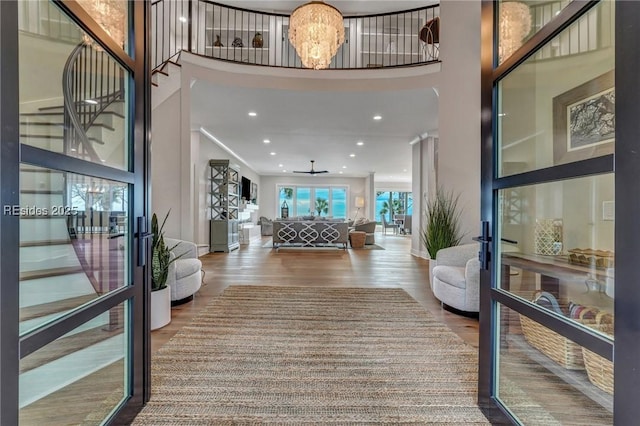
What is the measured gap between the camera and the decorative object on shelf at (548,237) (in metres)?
1.32

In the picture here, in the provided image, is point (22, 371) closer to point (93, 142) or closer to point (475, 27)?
point (93, 142)

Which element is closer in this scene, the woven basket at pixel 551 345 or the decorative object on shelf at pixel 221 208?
the woven basket at pixel 551 345

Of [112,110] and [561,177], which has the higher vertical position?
[112,110]

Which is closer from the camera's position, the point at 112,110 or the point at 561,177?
the point at 561,177

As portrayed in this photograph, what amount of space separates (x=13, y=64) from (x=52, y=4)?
16.3 inches

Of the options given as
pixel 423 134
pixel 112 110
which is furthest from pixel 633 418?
pixel 423 134

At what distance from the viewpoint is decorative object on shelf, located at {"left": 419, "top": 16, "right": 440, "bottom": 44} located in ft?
18.5

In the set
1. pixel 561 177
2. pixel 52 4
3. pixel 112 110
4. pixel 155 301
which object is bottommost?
pixel 155 301

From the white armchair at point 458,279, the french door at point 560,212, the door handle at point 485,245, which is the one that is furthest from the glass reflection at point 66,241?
the white armchair at point 458,279

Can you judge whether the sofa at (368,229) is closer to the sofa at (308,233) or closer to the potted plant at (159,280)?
the sofa at (308,233)

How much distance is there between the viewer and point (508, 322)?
4.75 ft

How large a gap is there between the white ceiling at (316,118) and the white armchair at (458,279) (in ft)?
9.07

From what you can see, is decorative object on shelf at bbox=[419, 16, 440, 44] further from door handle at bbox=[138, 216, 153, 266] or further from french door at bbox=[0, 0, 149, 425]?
door handle at bbox=[138, 216, 153, 266]

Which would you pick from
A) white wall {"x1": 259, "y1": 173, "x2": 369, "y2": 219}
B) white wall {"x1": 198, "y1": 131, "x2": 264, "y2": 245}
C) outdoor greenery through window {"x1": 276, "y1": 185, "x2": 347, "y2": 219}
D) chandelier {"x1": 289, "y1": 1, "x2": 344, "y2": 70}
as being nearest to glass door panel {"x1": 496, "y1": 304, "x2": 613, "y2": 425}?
chandelier {"x1": 289, "y1": 1, "x2": 344, "y2": 70}
